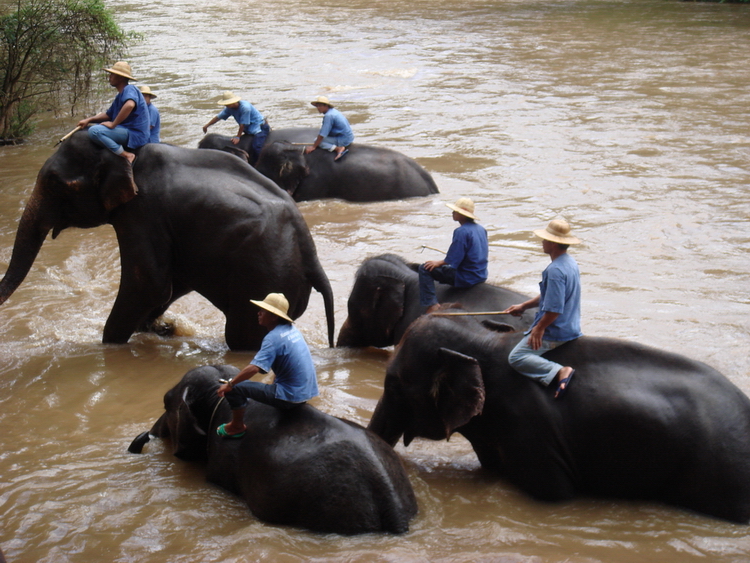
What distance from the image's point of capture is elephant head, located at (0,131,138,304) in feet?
19.8

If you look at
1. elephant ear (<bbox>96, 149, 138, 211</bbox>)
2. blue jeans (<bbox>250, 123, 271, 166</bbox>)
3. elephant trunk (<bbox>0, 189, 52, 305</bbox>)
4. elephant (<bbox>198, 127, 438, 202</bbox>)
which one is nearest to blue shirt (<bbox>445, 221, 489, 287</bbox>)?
elephant ear (<bbox>96, 149, 138, 211</bbox>)

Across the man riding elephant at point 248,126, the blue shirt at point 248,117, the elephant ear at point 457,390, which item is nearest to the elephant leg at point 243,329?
the elephant ear at point 457,390

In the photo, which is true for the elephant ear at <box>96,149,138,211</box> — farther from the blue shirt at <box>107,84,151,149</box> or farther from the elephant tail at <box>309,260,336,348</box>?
the elephant tail at <box>309,260,336,348</box>

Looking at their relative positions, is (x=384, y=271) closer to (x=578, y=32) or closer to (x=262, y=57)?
(x=262, y=57)

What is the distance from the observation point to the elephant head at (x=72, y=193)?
6047mm

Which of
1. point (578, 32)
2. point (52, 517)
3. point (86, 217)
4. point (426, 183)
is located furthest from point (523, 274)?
point (578, 32)

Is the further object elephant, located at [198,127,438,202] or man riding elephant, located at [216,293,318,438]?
elephant, located at [198,127,438,202]

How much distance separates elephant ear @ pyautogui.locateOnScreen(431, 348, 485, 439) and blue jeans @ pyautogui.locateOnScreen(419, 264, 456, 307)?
A: 150 cm

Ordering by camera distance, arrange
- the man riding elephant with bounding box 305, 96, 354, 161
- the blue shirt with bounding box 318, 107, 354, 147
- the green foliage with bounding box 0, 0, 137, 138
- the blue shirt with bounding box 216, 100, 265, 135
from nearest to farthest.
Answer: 1. the blue shirt with bounding box 318, 107, 354, 147
2. the man riding elephant with bounding box 305, 96, 354, 161
3. the blue shirt with bounding box 216, 100, 265, 135
4. the green foliage with bounding box 0, 0, 137, 138

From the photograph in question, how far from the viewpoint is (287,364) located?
168 inches

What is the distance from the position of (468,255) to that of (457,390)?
63.6 inches

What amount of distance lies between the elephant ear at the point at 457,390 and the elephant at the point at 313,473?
1.44 ft

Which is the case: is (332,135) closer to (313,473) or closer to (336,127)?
(336,127)

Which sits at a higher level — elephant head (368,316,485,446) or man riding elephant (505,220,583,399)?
man riding elephant (505,220,583,399)
